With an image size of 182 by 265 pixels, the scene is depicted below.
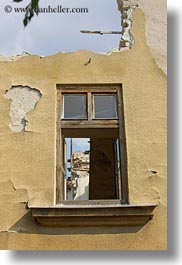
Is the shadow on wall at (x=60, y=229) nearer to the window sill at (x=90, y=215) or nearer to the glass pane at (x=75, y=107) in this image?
the window sill at (x=90, y=215)

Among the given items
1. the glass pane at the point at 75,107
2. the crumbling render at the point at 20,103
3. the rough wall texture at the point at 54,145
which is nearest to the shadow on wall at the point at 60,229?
the rough wall texture at the point at 54,145

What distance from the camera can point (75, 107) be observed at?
5328mm

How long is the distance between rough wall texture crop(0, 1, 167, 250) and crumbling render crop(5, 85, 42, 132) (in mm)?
48

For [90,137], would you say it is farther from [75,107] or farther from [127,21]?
[127,21]

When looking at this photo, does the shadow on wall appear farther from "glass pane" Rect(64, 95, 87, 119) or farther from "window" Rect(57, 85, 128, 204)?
"glass pane" Rect(64, 95, 87, 119)

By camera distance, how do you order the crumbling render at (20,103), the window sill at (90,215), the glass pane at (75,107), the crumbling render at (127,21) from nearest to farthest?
the window sill at (90,215), the crumbling render at (20,103), the glass pane at (75,107), the crumbling render at (127,21)

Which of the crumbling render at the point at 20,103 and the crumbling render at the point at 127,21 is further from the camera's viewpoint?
the crumbling render at the point at 127,21

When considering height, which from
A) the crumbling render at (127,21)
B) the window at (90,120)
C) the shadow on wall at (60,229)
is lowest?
the shadow on wall at (60,229)

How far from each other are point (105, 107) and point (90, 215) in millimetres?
1296

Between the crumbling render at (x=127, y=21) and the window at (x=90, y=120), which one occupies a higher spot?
the crumbling render at (x=127, y=21)

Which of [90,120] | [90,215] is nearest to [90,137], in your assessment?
[90,120]

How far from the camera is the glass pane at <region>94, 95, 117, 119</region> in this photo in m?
5.29

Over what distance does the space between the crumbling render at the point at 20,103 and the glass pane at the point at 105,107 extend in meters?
0.65

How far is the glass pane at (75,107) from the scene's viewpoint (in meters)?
5.27
